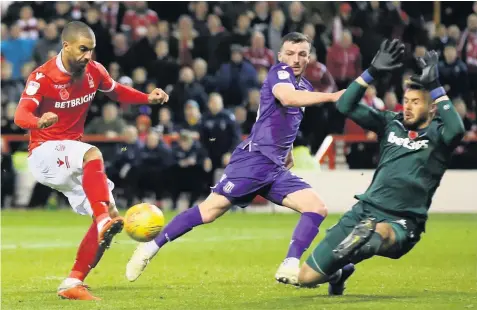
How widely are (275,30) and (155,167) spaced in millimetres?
3492

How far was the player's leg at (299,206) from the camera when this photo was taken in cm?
967

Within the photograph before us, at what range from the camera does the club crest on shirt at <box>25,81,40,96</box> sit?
9.45 m

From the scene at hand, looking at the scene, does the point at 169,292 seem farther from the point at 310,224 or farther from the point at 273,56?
the point at 273,56

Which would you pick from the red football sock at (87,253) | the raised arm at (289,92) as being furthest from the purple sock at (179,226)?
the raised arm at (289,92)

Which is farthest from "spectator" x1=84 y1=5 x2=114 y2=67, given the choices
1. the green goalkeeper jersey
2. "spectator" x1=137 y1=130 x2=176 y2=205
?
the green goalkeeper jersey

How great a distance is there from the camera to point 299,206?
9930 millimetres

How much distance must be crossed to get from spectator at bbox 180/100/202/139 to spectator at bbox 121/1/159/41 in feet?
7.84

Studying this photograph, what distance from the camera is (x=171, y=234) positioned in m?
10.2

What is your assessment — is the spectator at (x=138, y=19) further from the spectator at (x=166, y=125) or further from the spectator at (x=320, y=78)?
the spectator at (x=320, y=78)

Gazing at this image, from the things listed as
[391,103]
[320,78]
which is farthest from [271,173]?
[391,103]

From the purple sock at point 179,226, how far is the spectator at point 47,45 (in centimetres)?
1274

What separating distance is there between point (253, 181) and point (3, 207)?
13.2 m

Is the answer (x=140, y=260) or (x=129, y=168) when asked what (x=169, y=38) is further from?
(x=140, y=260)

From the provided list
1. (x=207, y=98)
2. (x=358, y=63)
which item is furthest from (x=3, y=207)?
(x=358, y=63)
